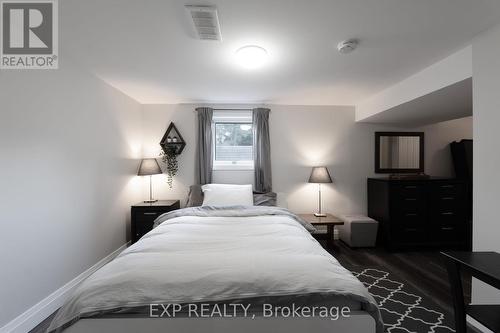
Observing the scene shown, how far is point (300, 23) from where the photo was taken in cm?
165

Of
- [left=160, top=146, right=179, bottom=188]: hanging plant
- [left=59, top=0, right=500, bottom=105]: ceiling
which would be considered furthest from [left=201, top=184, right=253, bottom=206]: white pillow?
[left=59, top=0, right=500, bottom=105]: ceiling

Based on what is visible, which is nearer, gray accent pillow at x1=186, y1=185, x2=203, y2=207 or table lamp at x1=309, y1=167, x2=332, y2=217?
gray accent pillow at x1=186, y1=185, x2=203, y2=207

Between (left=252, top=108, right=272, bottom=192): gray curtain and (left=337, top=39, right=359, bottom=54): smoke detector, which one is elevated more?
(left=337, top=39, right=359, bottom=54): smoke detector

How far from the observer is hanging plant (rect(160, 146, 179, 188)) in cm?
369

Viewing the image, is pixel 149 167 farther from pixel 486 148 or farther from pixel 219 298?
pixel 486 148

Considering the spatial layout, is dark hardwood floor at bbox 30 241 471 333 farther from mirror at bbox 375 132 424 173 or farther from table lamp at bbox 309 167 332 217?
mirror at bbox 375 132 424 173

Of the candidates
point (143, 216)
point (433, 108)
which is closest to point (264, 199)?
point (143, 216)

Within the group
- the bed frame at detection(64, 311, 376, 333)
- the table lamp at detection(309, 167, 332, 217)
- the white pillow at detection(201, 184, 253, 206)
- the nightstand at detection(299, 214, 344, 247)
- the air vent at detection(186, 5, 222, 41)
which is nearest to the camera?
the bed frame at detection(64, 311, 376, 333)

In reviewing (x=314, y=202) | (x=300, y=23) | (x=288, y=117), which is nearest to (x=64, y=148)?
(x=300, y=23)

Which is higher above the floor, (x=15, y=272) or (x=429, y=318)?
(x=15, y=272)

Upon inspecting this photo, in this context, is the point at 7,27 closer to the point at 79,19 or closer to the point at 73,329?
the point at 79,19

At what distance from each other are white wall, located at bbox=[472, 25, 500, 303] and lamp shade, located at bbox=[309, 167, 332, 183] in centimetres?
186

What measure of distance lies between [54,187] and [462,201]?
16.9 feet

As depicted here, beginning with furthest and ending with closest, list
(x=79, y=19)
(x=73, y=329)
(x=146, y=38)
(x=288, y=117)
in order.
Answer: (x=288, y=117) → (x=146, y=38) → (x=79, y=19) → (x=73, y=329)
